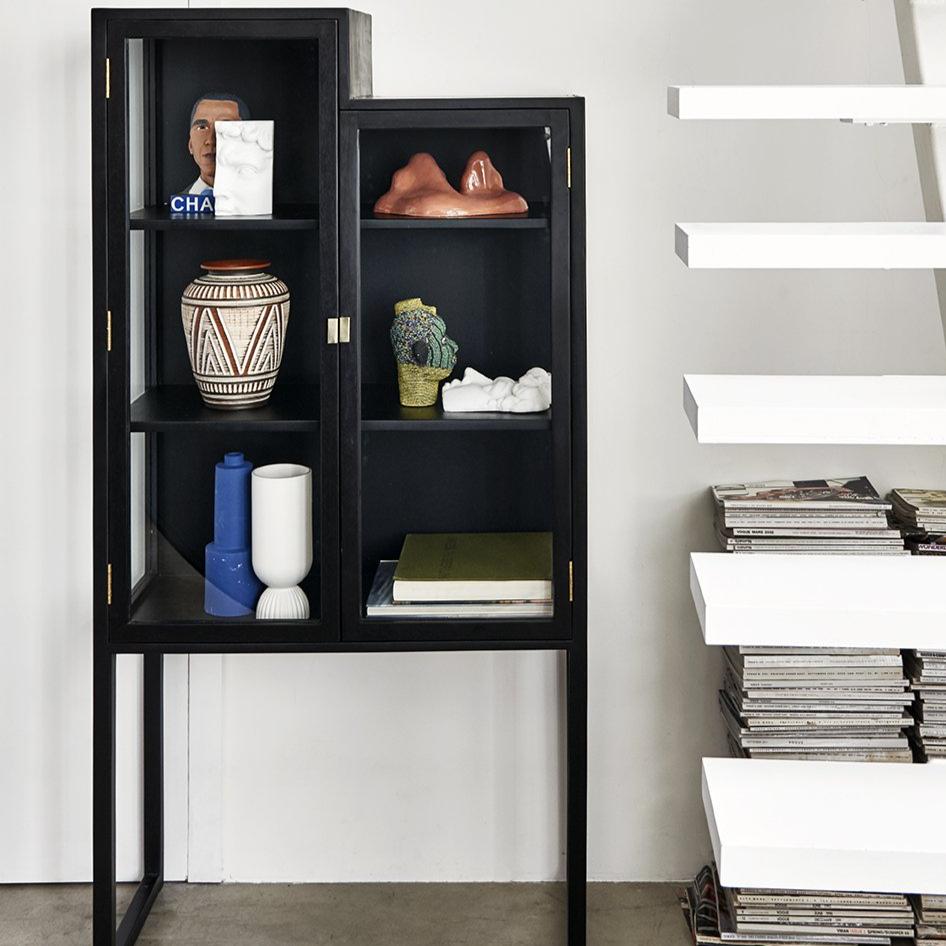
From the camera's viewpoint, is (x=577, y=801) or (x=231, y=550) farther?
(x=577, y=801)

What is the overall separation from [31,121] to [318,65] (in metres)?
0.69

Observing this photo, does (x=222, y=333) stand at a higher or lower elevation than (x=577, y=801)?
higher

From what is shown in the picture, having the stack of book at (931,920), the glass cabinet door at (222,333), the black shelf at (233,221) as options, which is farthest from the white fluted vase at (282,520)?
the stack of book at (931,920)

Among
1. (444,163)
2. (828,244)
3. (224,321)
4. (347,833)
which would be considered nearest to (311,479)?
(224,321)

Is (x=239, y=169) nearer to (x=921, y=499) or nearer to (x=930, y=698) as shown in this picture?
(x=921, y=499)

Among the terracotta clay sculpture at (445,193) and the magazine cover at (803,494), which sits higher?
the terracotta clay sculpture at (445,193)

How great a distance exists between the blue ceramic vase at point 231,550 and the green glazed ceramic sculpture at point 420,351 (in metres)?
0.29

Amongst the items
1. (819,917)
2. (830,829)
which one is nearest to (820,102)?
(830,829)

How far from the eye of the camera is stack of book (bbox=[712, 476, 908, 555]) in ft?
7.59

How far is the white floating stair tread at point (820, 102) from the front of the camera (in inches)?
50.4

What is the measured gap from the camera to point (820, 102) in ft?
4.24

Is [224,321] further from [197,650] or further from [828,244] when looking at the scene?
[828,244]

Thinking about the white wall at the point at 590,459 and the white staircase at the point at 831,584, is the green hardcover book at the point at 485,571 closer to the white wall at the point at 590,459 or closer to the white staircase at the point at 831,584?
the white wall at the point at 590,459

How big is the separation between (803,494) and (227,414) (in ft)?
3.33
